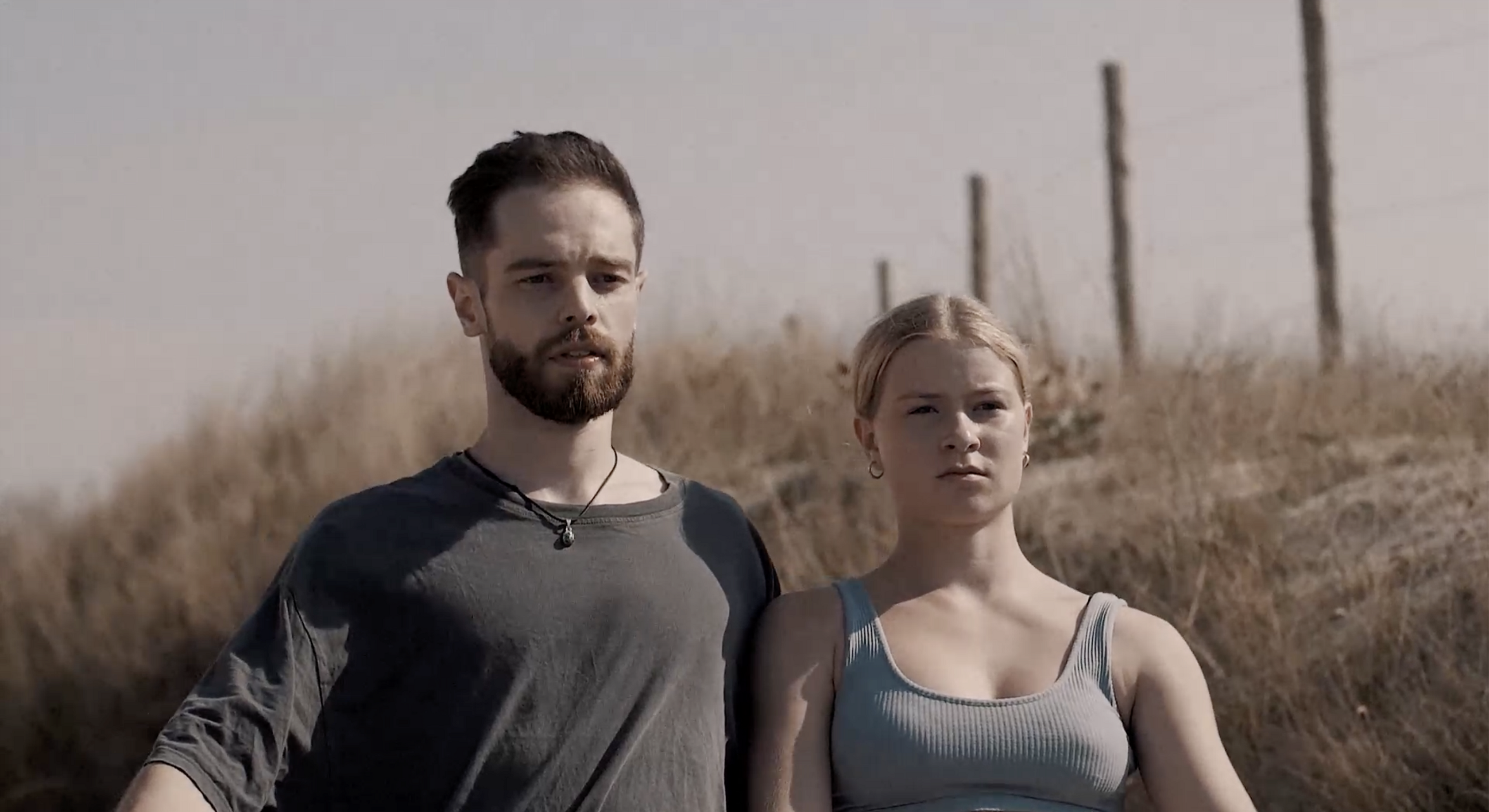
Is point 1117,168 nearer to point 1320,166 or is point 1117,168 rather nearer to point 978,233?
point 978,233

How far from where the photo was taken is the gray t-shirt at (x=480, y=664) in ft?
7.68

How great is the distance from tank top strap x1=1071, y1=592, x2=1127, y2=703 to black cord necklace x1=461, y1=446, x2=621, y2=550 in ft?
2.34

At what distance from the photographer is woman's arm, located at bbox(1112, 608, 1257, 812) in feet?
8.04

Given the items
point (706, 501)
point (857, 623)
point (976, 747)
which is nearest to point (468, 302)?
point (706, 501)

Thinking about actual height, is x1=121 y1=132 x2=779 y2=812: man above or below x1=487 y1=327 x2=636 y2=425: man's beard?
below

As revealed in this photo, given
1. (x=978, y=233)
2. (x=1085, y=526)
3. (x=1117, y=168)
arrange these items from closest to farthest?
(x=1085, y=526), (x=1117, y=168), (x=978, y=233)

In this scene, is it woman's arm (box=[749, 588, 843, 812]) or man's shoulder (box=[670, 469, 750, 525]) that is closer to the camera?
woman's arm (box=[749, 588, 843, 812])

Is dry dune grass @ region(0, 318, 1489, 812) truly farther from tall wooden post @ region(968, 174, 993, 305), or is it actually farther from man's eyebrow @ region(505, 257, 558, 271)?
man's eyebrow @ region(505, 257, 558, 271)

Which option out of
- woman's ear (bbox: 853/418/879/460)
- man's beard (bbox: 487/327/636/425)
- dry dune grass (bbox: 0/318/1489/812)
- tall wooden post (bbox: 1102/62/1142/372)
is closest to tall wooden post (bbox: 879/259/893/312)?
dry dune grass (bbox: 0/318/1489/812)

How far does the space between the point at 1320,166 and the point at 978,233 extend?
2.12 metres

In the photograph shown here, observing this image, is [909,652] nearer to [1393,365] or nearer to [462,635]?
[462,635]

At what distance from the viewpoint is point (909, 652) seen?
8.28 ft

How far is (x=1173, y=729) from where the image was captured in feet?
8.14

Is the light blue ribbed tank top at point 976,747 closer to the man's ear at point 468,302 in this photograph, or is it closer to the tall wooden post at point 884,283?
the man's ear at point 468,302
